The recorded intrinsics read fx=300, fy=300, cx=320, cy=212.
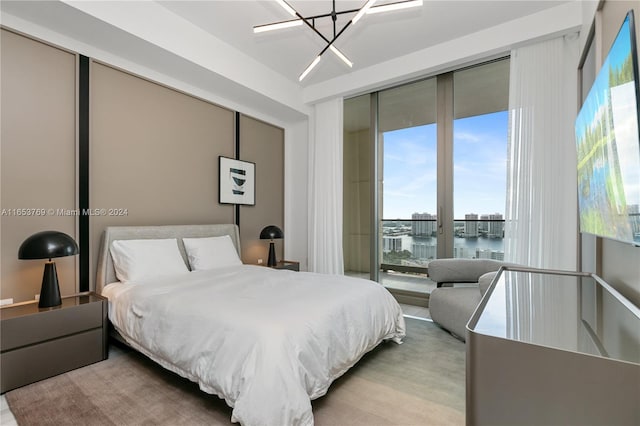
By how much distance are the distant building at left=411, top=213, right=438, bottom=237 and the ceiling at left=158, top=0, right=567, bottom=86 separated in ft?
6.60

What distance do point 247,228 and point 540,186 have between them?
348cm

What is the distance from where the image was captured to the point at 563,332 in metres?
0.88

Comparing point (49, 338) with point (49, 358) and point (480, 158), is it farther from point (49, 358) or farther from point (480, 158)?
point (480, 158)

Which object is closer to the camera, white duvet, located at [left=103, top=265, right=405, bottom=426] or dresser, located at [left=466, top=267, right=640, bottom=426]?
dresser, located at [left=466, top=267, right=640, bottom=426]

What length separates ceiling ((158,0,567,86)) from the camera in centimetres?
279

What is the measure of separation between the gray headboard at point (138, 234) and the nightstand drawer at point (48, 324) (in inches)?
17.1

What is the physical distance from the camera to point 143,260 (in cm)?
271

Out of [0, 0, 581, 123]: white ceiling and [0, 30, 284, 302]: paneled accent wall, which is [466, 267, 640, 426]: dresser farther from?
[0, 30, 284, 302]: paneled accent wall

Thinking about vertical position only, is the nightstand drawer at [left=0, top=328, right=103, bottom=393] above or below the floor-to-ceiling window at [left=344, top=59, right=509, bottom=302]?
below

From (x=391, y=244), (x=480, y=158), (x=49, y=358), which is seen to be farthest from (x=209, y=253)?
(x=480, y=158)

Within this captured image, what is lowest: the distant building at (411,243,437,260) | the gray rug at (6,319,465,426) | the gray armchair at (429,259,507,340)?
the gray rug at (6,319,465,426)

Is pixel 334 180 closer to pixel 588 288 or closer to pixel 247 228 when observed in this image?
pixel 247 228

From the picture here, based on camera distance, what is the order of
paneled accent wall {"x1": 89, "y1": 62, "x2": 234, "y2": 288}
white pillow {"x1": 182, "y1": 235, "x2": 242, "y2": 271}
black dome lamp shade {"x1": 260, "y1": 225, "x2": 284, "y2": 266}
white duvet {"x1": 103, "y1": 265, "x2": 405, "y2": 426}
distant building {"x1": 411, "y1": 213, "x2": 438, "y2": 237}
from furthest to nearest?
black dome lamp shade {"x1": 260, "y1": 225, "x2": 284, "y2": 266} → distant building {"x1": 411, "y1": 213, "x2": 438, "y2": 237} → white pillow {"x1": 182, "y1": 235, "x2": 242, "y2": 271} → paneled accent wall {"x1": 89, "y1": 62, "x2": 234, "y2": 288} → white duvet {"x1": 103, "y1": 265, "x2": 405, "y2": 426}

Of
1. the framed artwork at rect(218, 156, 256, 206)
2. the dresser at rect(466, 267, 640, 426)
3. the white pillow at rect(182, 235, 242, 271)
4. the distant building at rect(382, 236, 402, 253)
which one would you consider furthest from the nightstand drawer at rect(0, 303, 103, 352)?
the distant building at rect(382, 236, 402, 253)
